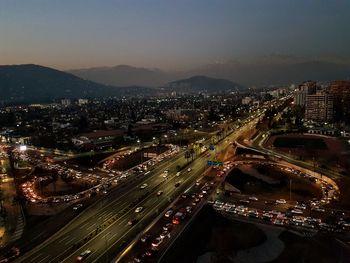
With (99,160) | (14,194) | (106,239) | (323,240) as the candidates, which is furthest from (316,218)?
(99,160)

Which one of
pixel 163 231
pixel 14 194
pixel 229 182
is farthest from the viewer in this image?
pixel 229 182

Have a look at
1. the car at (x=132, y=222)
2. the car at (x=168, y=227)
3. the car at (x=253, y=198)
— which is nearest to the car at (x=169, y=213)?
the car at (x=168, y=227)

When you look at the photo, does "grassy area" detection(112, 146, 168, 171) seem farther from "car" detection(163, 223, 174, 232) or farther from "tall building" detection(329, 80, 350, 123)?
"tall building" detection(329, 80, 350, 123)

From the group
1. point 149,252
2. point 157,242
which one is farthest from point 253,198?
point 149,252

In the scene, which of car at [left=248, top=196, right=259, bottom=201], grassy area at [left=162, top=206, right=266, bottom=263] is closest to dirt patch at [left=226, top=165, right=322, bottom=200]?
car at [left=248, top=196, right=259, bottom=201]

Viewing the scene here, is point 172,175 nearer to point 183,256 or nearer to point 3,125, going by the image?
point 183,256

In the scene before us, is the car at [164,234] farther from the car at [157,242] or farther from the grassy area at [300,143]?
the grassy area at [300,143]
